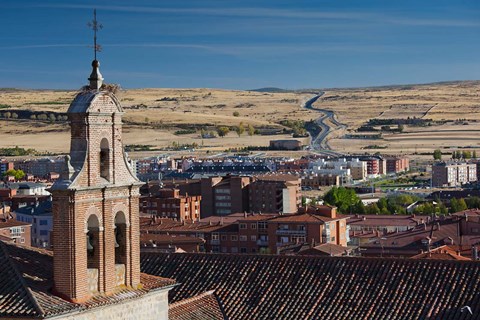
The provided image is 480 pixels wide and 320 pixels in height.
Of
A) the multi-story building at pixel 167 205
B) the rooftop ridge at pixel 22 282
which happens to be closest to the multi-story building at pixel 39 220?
the multi-story building at pixel 167 205

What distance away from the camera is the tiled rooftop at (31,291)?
62.8 ft

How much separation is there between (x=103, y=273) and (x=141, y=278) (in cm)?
166

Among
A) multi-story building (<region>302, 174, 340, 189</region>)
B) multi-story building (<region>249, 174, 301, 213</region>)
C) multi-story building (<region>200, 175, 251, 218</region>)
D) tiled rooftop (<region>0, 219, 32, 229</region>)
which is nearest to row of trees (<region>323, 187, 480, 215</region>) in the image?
multi-story building (<region>249, 174, 301, 213</region>)

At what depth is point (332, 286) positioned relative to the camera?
1037 inches

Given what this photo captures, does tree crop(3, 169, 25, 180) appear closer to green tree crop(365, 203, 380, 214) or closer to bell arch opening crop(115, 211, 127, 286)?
green tree crop(365, 203, 380, 214)

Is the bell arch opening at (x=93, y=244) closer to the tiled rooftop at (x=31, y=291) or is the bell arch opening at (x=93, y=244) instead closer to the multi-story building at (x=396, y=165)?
the tiled rooftop at (x=31, y=291)

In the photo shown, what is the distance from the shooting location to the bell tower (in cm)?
2020

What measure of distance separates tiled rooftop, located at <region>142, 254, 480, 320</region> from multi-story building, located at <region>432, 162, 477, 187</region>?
130m

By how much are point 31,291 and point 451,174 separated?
14267 cm

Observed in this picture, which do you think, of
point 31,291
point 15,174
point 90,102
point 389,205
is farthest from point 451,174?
point 31,291

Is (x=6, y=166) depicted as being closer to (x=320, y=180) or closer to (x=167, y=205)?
(x=320, y=180)

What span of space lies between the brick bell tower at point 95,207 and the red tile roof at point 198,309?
306 centimetres

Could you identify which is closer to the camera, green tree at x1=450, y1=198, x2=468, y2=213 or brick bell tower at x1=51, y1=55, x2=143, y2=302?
brick bell tower at x1=51, y1=55, x2=143, y2=302

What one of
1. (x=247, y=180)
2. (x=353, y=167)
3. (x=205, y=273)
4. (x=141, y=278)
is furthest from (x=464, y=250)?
(x=353, y=167)
